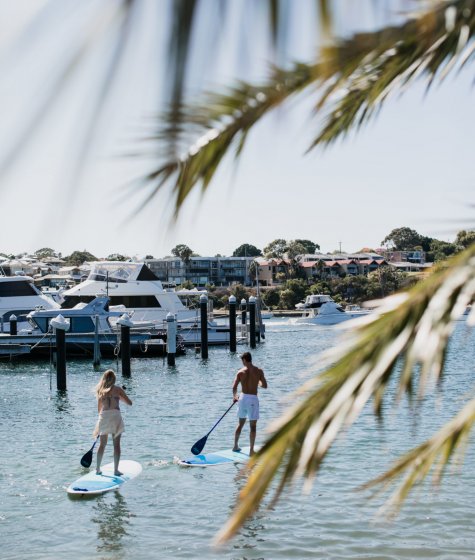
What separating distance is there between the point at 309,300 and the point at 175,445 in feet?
218

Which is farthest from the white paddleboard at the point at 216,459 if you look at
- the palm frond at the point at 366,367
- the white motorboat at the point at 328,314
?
the white motorboat at the point at 328,314

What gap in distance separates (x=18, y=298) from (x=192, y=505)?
130 ft

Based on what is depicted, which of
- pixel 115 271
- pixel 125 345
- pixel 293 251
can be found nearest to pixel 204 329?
pixel 125 345

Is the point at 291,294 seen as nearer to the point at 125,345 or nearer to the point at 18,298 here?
the point at 18,298

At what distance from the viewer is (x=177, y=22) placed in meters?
1.41

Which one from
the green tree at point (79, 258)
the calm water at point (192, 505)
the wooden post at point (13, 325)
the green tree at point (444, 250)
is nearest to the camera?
the green tree at point (444, 250)

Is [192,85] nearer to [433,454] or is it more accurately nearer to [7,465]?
[433,454]

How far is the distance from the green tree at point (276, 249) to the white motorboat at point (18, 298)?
85701 millimetres

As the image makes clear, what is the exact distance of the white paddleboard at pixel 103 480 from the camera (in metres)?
11.8

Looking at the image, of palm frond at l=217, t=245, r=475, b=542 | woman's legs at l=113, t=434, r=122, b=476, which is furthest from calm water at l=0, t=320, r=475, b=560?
palm frond at l=217, t=245, r=475, b=542

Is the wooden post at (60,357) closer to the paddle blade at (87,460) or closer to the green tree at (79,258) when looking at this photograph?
the paddle blade at (87,460)

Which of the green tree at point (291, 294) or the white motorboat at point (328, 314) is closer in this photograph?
the white motorboat at point (328, 314)

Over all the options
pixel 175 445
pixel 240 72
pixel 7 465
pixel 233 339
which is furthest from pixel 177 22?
pixel 233 339

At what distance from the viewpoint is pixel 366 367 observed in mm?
2576
